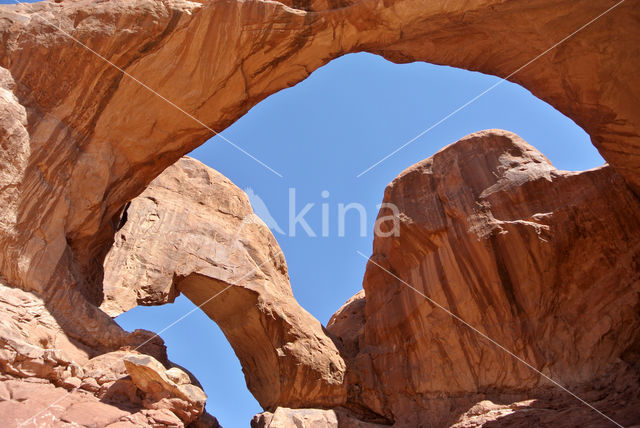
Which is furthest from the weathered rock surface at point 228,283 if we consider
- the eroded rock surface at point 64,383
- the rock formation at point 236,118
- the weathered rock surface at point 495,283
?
the eroded rock surface at point 64,383

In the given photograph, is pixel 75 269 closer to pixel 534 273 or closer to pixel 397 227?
pixel 397 227

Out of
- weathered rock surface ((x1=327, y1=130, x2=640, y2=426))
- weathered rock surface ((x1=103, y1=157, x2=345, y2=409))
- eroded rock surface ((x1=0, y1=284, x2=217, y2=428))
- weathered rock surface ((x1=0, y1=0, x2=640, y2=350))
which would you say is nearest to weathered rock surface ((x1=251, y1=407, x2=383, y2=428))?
weathered rock surface ((x1=103, y1=157, x2=345, y2=409))

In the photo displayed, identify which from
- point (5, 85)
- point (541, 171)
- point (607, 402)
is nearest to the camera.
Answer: point (5, 85)

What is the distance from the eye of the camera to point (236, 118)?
13461mm

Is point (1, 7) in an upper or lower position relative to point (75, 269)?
upper

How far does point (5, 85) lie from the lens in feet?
35.6

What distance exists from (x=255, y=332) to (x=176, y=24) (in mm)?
8912

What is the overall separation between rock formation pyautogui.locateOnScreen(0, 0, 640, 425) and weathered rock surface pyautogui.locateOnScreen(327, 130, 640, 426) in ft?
0.19

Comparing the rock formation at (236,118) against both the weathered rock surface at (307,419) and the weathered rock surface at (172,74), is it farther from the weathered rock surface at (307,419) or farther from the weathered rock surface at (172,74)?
the weathered rock surface at (307,419)

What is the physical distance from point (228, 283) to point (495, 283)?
7.71 meters

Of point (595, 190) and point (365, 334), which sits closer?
point (595, 190)

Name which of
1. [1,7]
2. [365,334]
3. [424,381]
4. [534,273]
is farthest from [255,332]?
[1,7]

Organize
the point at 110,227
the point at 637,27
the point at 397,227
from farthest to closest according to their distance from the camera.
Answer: the point at 397,227
the point at 110,227
the point at 637,27

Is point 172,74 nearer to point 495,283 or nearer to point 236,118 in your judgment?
point 236,118
